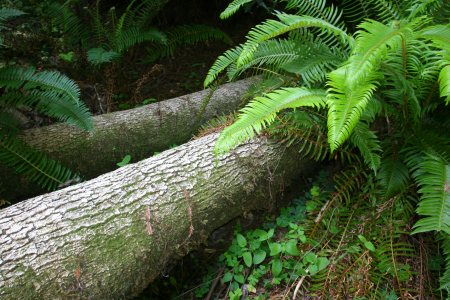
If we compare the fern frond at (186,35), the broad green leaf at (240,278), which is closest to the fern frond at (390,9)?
the fern frond at (186,35)

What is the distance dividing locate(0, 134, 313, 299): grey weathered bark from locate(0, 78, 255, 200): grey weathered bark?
0.92m

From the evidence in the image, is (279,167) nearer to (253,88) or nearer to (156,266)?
(253,88)

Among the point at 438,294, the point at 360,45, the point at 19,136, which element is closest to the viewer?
the point at 360,45

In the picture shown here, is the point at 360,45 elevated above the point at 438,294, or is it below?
above

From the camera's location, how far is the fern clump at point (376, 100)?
128 cm

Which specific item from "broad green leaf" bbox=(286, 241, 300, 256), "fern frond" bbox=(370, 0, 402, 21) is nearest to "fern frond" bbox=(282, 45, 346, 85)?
"fern frond" bbox=(370, 0, 402, 21)

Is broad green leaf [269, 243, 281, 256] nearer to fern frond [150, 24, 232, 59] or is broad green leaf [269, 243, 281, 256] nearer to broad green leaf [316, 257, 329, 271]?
broad green leaf [316, 257, 329, 271]

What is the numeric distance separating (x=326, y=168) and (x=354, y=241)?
2.66 feet

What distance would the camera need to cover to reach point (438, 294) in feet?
4.93

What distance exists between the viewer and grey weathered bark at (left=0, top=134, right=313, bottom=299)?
1.30 meters

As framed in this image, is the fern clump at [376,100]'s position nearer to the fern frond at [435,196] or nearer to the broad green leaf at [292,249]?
the fern frond at [435,196]

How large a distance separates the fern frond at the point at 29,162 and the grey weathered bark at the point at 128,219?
2.02 feet

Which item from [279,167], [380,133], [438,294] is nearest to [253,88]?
[279,167]

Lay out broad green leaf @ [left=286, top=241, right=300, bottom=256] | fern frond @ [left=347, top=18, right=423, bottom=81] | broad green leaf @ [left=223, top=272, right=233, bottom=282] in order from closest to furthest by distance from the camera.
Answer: fern frond @ [left=347, top=18, right=423, bottom=81] < broad green leaf @ [left=286, top=241, right=300, bottom=256] < broad green leaf @ [left=223, top=272, right=233, bottom=282]
